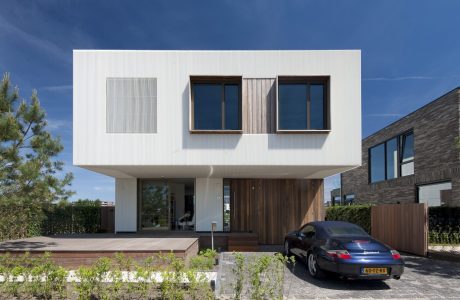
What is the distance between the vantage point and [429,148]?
52.2 ft

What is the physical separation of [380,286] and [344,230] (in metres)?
1.42

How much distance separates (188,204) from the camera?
12586mm

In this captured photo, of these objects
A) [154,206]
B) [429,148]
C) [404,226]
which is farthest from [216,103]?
[429,148]

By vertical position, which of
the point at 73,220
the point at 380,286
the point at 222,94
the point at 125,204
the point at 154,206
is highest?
the point at 222,94

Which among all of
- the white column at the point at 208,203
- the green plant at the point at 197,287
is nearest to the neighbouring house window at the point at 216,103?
the white column at the point at 208,203

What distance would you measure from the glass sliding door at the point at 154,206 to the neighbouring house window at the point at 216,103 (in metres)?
4.49

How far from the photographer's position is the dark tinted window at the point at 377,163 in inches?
842

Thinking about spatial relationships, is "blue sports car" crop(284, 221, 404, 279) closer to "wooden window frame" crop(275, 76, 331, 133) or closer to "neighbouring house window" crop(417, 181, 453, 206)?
"wooden window frame" crop(275, 76, 331, 133)

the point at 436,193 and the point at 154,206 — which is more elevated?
the point at 436,193

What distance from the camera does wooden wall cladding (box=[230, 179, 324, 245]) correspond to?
12789 millimetres

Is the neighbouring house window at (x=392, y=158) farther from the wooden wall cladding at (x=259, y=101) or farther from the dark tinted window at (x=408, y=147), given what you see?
the wooden wall cladding at (x=259, y=101)

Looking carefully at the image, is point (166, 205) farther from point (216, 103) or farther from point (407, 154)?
point (407, 154)

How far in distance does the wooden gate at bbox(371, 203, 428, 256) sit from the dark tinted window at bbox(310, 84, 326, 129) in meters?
4.42

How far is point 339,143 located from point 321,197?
4.56m
